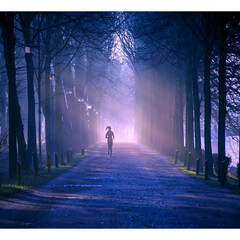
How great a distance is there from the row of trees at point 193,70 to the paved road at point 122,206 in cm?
302

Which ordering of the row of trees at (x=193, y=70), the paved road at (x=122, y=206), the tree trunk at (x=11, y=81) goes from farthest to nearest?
1. the row of trees at (x=193, y=70)
2. the tree trunk at (x=11, y=81)
3. the paved road at (x=122, y=206)

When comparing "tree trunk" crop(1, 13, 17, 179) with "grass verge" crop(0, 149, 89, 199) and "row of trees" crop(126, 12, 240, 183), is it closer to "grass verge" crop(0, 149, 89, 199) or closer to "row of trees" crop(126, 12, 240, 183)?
"grass verge" crop(0, 149, 89, 199)

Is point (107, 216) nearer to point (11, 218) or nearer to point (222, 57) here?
→ point (11, 218)

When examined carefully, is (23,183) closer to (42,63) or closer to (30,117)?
(30,117)

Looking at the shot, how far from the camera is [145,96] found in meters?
47.4

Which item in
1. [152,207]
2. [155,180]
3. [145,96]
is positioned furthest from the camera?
[145,96]

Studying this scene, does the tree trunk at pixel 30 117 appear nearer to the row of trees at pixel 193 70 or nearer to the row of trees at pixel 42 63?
the row of trees at pixel 42 63

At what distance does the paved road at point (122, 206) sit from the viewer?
684cm

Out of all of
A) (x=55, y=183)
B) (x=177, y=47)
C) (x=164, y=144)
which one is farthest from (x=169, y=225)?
(x=164, y=144)

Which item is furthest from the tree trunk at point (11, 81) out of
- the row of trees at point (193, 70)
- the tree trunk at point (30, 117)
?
the row of trees at point (193, 70)

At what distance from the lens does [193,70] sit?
61.3 ft

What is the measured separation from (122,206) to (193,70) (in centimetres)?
1175

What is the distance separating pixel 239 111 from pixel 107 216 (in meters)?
16.1

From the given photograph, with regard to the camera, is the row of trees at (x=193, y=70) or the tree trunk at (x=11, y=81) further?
the row of trees at (x=193, y=70)
